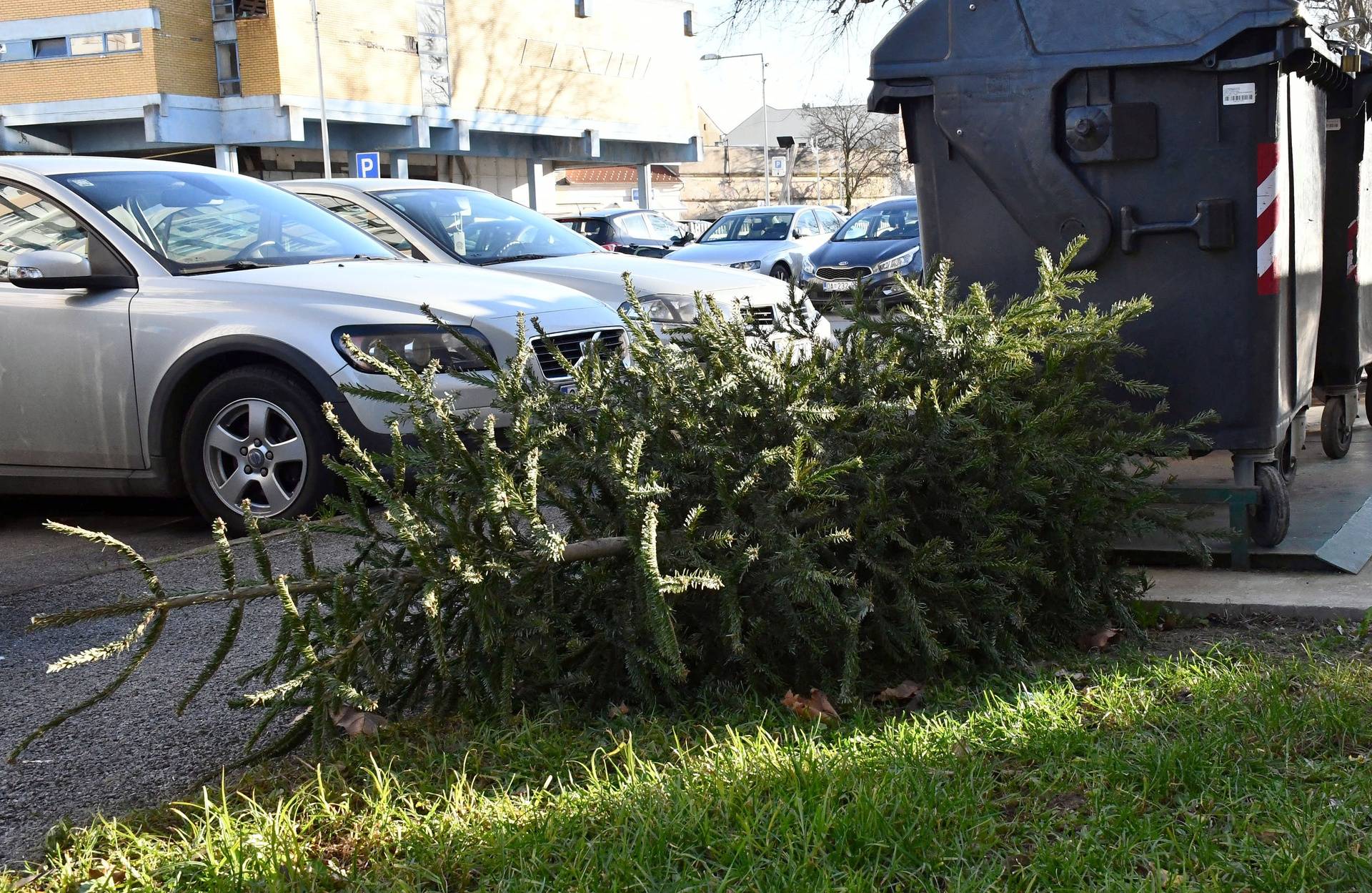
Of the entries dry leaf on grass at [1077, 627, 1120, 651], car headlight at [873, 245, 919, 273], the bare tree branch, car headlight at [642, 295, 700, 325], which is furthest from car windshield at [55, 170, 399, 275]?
the bare tree branch

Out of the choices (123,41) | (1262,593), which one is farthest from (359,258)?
(123,41)

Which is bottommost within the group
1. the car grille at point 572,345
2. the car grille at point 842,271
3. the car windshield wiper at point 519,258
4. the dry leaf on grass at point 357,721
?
the dry leaf on grass at point 357,721

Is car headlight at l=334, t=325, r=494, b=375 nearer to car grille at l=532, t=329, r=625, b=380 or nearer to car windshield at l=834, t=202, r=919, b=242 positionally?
car grille at l=532, t=329, r=625, b=380

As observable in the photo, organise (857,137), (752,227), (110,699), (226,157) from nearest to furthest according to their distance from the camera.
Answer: (110,699) < (752,227) < (226,157) < (857,137)

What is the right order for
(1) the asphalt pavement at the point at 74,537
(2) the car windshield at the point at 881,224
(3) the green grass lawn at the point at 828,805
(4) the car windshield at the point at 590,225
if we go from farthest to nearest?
(4) the car windshield at the point at 590,225 → (2) the car windshield at the point at 881,224 → (1) the asphalt pavement at the point at 74,537 → (3) the green grass lawn at the point at 828,805

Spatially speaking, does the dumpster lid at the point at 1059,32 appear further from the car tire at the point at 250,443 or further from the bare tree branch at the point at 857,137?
the bare tree branch at the point at 857,137

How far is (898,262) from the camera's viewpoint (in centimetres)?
1838

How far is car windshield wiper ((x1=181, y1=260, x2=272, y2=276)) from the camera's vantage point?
6.56 meters

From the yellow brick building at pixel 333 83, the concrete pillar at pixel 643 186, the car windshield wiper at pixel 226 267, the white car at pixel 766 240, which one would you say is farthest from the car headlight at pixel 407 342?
the concrete pillar at pixel 643 186

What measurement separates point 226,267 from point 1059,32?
394 centimetres

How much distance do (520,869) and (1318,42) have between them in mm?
4146

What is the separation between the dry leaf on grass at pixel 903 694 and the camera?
11.8 feet

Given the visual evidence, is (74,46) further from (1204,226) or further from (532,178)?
(1204,226)

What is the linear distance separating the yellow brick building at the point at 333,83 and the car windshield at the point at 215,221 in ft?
120
